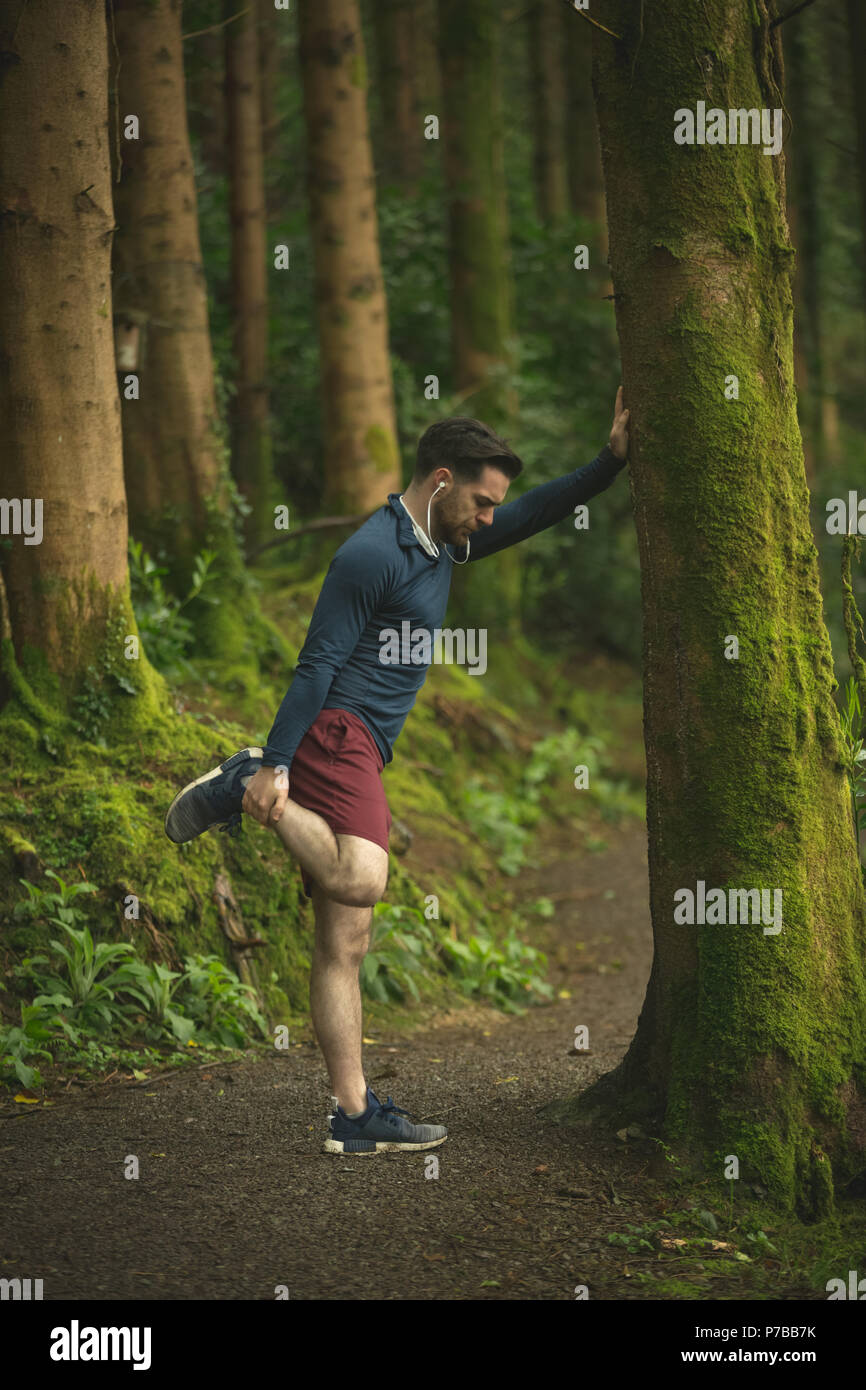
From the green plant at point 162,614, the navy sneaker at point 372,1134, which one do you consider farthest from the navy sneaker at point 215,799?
the green plant at point 162,614

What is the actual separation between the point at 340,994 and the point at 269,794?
2.50ft

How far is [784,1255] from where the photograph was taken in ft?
13.3

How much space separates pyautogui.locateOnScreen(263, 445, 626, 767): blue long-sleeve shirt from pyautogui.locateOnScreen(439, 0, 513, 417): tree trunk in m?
10.5

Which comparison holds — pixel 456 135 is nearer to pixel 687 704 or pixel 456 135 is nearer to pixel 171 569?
pixel 171 569

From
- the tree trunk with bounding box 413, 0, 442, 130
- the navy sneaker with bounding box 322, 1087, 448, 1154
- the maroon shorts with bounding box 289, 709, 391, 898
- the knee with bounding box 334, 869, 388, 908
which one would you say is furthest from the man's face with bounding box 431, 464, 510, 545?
the tree trunk with bounding box 413, 0, 442, 130

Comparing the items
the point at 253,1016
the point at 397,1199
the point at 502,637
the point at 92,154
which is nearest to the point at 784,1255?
the point at 397,1199

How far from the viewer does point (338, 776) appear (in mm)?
4496

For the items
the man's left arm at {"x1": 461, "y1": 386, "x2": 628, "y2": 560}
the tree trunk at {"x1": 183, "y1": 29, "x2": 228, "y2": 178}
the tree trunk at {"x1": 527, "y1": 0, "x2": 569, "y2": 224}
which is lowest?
A: the man's left arm at {"x1": 461, "y1": 386, "x2": 628, "y2": 560}

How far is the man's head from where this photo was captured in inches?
180

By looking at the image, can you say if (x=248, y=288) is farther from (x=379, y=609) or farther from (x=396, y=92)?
(x=379, y=609)

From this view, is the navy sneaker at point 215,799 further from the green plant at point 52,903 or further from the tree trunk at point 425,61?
the tree trunk at point 425,61

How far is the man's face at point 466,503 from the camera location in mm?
4617

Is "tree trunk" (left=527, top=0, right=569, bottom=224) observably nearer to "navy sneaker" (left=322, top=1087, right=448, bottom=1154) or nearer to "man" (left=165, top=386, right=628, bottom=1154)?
"man" (left=165, top=386, right=628, bottom=1154)

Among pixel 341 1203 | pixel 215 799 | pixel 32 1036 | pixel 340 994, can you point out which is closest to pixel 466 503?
pixel 215 799
